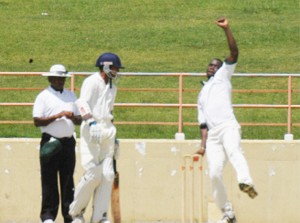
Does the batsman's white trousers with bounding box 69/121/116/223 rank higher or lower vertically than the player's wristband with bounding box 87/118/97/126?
lower

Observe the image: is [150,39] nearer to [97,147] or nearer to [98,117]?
[97,147]

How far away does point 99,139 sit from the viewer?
650 inches

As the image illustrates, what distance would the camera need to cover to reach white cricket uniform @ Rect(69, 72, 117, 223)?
16.5m

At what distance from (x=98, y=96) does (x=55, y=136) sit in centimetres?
92

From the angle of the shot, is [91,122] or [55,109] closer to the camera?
[91,122]

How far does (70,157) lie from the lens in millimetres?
17375

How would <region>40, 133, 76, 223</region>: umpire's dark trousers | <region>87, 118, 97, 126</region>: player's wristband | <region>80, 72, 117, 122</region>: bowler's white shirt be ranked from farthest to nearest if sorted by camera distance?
1. <region>40, 133, 76, 223</region>: umpire's dark trousers
2. <region>80, 72, 117, 122</region>: bowler's white shirt
3. <region>87, 118, 97, 126</region>: player's wristband

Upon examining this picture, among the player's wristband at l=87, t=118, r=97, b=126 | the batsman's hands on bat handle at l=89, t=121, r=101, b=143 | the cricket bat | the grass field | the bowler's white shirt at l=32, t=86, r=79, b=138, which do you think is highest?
the grass field

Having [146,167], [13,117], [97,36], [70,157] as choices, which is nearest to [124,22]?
[97,36]

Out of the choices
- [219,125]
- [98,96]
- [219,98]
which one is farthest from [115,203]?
[219,98]

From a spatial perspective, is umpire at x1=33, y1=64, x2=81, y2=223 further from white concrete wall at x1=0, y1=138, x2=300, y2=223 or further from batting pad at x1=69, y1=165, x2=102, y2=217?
white concrete wall at x1=0, y1=138, x2=300, y2=223

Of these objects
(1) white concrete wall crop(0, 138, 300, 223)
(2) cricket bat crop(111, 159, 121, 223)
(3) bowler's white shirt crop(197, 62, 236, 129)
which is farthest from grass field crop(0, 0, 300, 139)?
(3) bowler's white shirt crop(197, 62, 236, 129)

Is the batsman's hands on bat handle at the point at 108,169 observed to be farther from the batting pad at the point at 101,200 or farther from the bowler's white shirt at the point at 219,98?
the bowler's white shirt at the point at 219,98

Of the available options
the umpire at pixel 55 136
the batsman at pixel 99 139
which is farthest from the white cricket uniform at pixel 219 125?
the umpire at pixel 55 136
